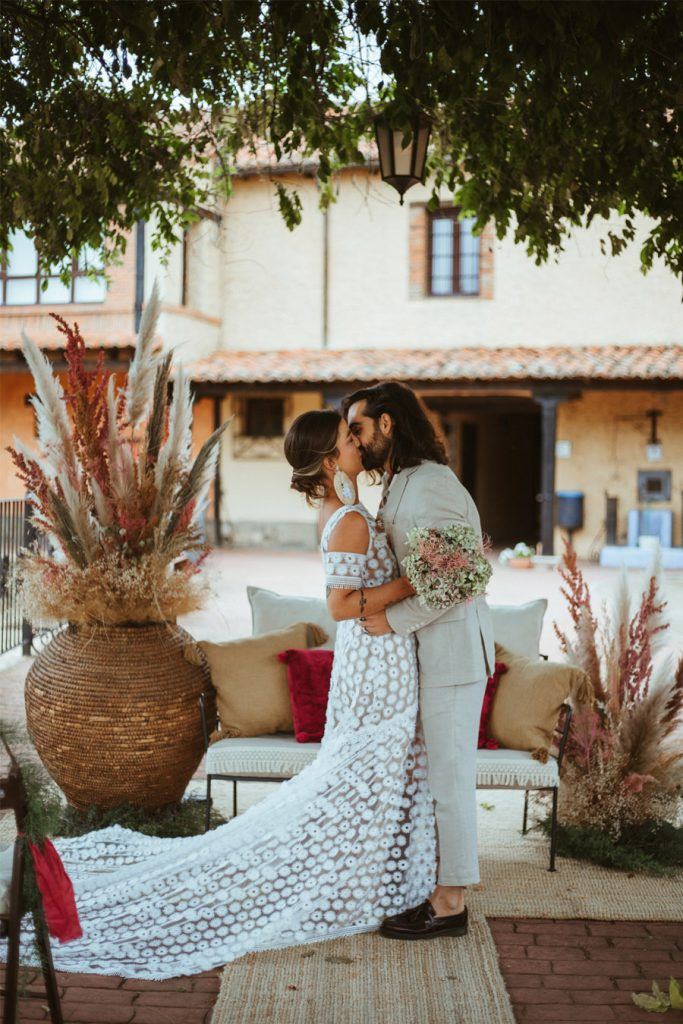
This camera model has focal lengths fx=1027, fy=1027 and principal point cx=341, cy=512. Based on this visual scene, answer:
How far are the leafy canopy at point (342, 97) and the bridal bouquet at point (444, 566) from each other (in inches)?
56.8

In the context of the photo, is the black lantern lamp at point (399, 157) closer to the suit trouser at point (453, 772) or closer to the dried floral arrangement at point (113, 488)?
the dried floral arrangement at point (113, 488)

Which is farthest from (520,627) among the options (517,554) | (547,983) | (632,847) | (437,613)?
(517,554)

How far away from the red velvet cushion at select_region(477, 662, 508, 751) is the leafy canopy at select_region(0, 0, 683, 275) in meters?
2.01

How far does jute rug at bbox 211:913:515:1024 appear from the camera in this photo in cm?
296

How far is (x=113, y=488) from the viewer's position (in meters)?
4.29

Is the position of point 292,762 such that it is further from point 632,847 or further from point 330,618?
point 632,847

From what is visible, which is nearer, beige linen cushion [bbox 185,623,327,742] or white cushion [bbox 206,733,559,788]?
white cushion [bbox 206,733,559,788]

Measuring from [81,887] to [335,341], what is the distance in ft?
55.1

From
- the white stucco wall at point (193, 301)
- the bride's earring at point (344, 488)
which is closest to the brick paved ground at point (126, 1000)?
the bride's earring at point (344, 488)

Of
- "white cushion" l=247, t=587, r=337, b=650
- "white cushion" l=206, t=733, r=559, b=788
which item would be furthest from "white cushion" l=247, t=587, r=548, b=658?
"white cushion" l=206, t=733, r=559, b=788

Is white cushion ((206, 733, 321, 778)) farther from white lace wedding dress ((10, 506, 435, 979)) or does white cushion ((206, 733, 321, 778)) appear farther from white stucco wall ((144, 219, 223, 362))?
white stucco wall ((144, 219, 223, 362))

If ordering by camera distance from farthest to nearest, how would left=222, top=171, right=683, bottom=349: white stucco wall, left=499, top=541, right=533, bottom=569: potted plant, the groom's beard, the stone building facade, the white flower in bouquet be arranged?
left=222, top=171, right=683, bottom=349: white stucco wall → the stone building facade → the white flower in bouquet → left=499, top=541, right=533, bottom=569: potted plant → the groom's beard

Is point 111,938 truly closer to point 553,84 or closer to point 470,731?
point 470,731

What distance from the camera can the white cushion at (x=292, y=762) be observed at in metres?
4.03
